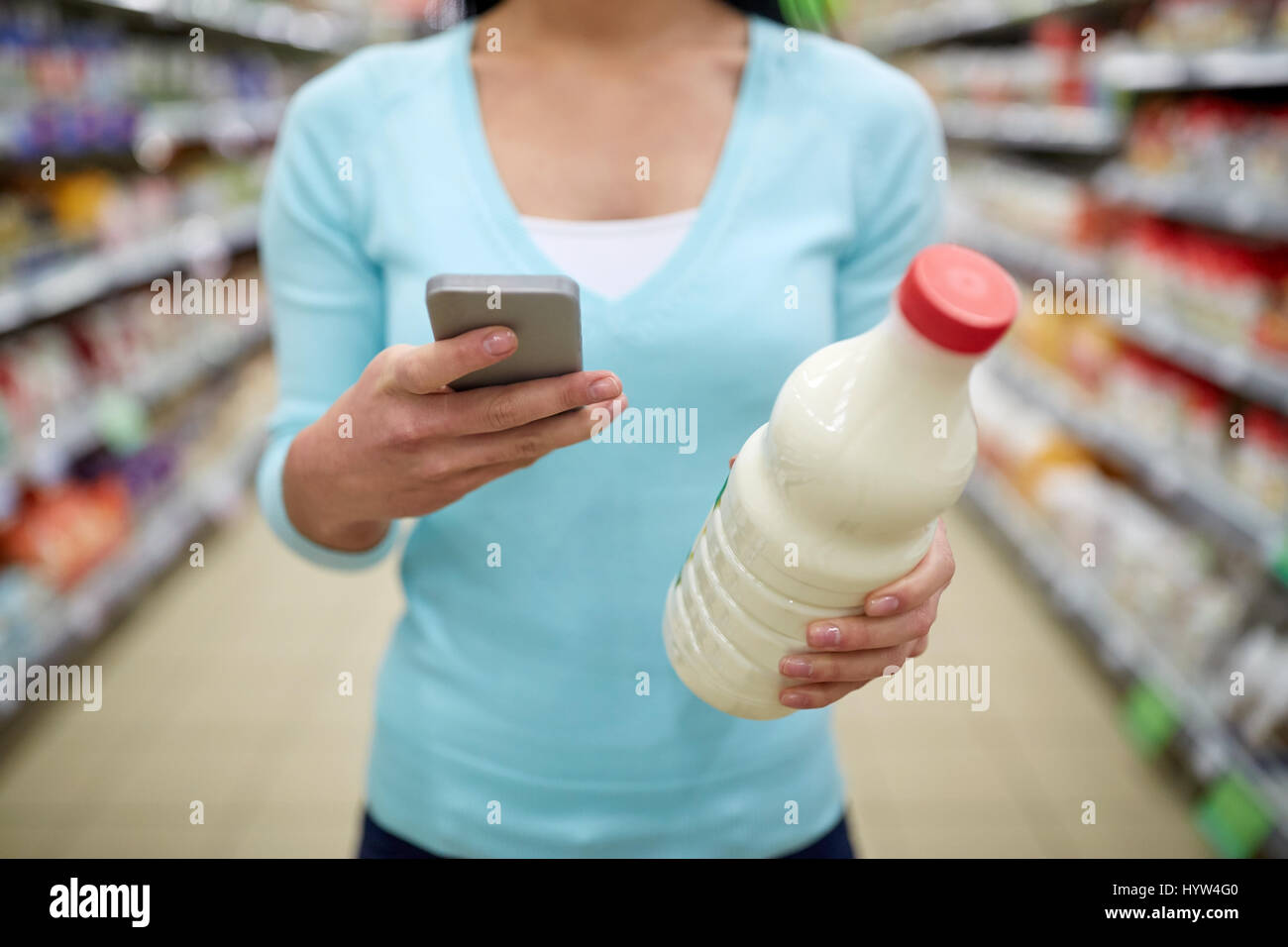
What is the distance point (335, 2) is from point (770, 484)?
550 centimetres

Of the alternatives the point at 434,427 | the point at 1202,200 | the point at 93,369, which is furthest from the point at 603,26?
the point at 93,369

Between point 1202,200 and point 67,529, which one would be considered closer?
point 1202,200

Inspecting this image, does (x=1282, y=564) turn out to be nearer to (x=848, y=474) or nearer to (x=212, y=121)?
(x=848, y=474)

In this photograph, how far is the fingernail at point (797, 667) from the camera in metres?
0.55

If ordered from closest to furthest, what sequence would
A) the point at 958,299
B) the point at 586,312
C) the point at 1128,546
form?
the point at 958,299 < the point at 586,312 < the point at 1128,546

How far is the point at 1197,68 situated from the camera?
2.42 meters

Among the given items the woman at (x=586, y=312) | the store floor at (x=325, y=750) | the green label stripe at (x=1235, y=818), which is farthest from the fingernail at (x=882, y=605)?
the green label stripe at (x=1235, y=818)

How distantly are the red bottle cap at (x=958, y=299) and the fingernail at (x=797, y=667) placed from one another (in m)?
0.21

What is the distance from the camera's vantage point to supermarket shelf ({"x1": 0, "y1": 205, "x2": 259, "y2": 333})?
239 cm

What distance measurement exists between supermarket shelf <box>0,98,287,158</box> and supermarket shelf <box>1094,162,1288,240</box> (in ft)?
9.31

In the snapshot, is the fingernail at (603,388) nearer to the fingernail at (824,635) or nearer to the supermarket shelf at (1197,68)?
the fingernail at (824,635)

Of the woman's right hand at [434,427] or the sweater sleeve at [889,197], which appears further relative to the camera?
the sweater sleeve at [889,197]

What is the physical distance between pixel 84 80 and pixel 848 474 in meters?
2.96
